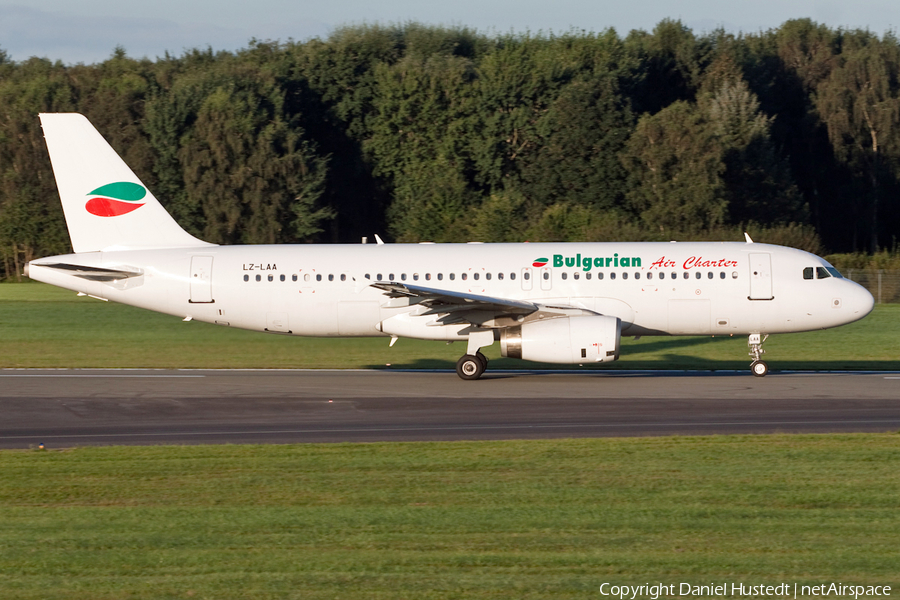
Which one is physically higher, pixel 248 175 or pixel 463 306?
pixel 248 175

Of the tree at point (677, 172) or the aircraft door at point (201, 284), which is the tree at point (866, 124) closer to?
the tree at point (677, 172)

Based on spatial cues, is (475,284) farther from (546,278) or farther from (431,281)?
(546,278)

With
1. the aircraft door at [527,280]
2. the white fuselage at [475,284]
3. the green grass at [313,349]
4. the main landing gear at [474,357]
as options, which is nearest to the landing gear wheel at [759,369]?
the white fuselage at [475,284]

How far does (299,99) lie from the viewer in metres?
76.3

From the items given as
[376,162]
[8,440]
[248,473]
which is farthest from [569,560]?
[376,162]

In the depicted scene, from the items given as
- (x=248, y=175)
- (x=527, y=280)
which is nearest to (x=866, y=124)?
(x=248, y=175)

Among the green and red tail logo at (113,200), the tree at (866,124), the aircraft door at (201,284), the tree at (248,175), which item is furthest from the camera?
the tree at (866,124)

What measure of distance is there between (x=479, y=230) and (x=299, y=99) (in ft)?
85.0

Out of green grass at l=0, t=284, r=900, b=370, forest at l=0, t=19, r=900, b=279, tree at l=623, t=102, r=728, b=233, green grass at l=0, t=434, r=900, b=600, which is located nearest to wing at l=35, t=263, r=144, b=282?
green grass at l=0, t=284, r=900, b=370

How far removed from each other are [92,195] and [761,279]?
1653cm

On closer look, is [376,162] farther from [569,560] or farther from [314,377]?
[569,560]

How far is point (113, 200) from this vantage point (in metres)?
25.5

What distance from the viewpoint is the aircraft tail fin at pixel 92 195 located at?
25.4m

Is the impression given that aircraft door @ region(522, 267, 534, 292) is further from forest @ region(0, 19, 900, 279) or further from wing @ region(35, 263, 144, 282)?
forest @ region(0, 19, 900, 279)
